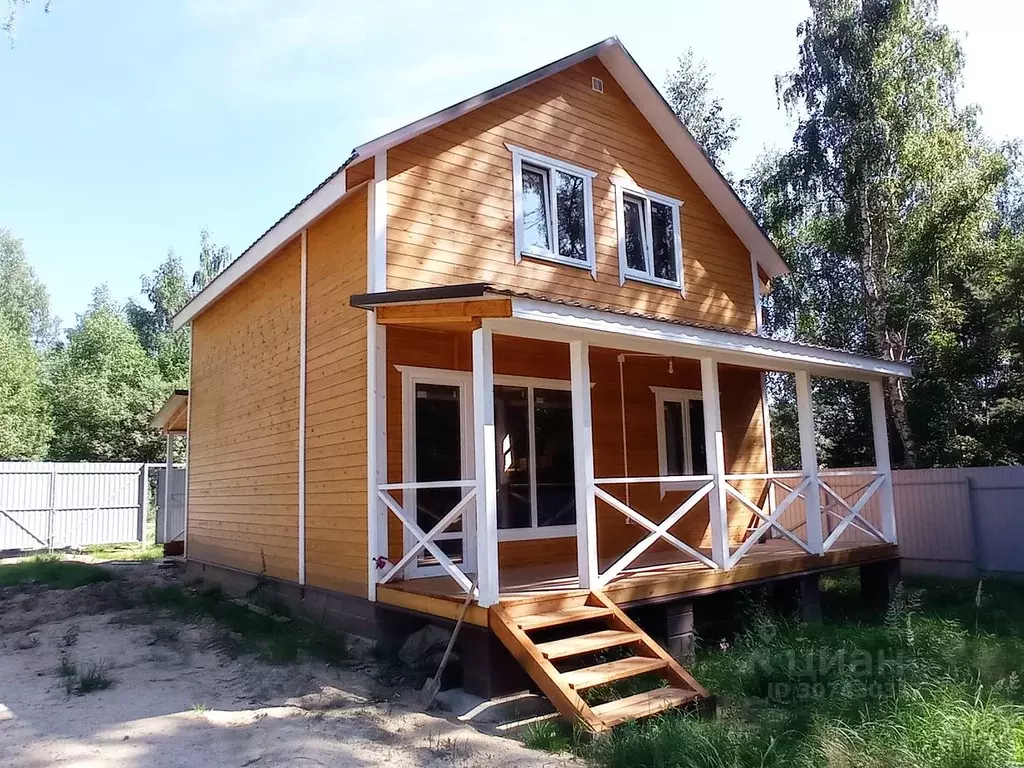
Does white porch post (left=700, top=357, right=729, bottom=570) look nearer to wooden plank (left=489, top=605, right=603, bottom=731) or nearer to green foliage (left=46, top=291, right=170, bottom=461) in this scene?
wooden plank (left=489, top=605, right=603, bottom=731)

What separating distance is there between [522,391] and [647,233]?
315 centimetres

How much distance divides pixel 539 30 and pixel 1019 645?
9546 mm

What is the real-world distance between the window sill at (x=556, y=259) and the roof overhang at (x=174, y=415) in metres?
7.74

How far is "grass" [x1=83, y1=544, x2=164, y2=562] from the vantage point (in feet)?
55.0

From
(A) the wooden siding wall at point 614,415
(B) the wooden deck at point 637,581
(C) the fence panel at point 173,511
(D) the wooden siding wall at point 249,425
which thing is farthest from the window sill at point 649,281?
(C) the fence panel at point 173,511

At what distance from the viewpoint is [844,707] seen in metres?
5.02

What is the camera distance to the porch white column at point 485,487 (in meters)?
5.95

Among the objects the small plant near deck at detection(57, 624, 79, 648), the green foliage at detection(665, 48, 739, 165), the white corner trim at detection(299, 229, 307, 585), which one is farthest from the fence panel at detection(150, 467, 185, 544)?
the green foliage at detection(665, 48, 739, 165)

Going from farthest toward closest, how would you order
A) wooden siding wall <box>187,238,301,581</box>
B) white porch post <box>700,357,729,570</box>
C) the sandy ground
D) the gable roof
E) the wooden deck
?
wooden siding wall <box>187,238,301,581</box> < the gable roof < white porch post <box>700,357,729,570</box> < the wooden deck < the sandy ground

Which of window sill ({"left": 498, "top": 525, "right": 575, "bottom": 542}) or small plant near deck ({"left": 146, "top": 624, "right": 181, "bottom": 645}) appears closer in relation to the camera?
small plant near deck ({"left": 146, "top": 624, "right": 181, "bottom": 645})

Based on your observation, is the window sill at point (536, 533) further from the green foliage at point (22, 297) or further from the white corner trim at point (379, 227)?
the green foliage at point (22, 297)

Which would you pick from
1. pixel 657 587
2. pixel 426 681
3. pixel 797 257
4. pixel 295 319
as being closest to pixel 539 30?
pixel 295 319

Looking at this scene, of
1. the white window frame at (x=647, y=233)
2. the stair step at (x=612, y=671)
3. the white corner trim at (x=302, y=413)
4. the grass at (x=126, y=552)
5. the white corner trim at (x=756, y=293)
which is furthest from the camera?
the grass at (x=126, y=552)

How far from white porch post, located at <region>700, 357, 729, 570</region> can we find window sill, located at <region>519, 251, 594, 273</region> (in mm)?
2294
